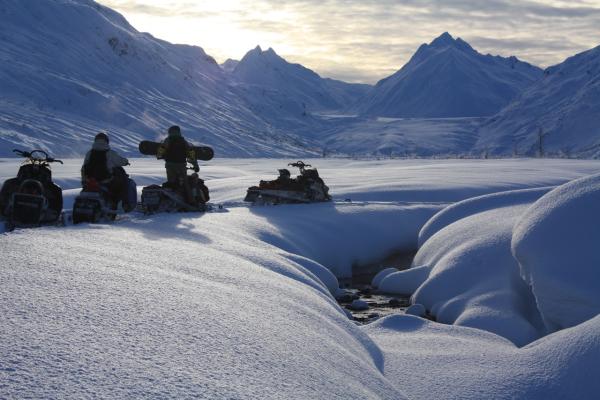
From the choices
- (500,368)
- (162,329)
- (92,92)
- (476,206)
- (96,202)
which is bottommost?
(500,368)

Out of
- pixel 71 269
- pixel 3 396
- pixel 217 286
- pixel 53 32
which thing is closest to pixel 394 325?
pixel 217 286

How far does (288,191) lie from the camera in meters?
16.8

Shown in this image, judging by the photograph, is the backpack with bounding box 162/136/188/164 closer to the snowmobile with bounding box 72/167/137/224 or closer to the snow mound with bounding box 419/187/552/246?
the snowmobile with bounding box 72/167/137/224

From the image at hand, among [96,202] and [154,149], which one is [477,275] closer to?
[96,202]

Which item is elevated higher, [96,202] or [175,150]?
[175,150]

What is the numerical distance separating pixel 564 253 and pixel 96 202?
23.2ft

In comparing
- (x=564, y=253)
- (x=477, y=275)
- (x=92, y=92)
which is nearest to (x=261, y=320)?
(x=564, y=253)

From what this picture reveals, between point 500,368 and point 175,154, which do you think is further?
point 175,154

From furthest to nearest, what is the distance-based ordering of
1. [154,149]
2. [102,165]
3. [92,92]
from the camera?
[92,92] → [154,149] → [102,165]

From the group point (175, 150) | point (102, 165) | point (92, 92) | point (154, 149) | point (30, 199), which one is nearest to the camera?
point (30, 199)

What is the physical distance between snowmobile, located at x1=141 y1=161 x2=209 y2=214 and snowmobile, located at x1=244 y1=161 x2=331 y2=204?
7.95 ft

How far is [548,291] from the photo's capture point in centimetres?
815

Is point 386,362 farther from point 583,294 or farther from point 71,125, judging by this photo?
point 71,125

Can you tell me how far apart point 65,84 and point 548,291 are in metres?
107
